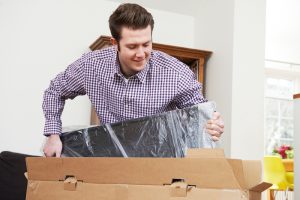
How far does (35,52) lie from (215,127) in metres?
2.31

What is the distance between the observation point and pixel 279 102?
20.8ft

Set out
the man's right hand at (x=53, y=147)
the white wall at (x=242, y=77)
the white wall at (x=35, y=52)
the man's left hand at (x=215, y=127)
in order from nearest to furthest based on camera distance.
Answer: the man's left hand at (x=215, y=127) → the man's right hand at (x=53, y=147) → the white wall at (x=242, y=77) → the white wall at (x=35, y=52)

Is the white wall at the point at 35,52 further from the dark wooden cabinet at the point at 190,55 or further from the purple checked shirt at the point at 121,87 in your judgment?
the purple checked shirt at the point at 121,87

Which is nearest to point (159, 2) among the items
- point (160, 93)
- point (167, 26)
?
point (167, 26)

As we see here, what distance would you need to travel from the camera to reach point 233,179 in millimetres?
951

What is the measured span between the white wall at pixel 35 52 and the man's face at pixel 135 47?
1.89 metres

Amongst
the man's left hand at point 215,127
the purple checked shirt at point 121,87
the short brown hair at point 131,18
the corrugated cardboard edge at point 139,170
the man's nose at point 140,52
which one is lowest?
the corrugated cardboard edge at point 139,170

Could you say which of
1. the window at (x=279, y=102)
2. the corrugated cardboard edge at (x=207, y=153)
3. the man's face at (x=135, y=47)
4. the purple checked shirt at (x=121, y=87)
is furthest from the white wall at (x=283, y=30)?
the corrugated cardboard edge at (x=207, y=153)

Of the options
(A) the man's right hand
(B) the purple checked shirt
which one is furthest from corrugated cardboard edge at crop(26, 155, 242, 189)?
(B) the purple checked shirt

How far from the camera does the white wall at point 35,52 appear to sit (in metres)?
3.31

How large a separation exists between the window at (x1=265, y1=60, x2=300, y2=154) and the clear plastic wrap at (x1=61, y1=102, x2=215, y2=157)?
4.88 meters

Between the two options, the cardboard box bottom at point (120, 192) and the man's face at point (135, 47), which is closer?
the cardboard box bottom at point (120, 192)

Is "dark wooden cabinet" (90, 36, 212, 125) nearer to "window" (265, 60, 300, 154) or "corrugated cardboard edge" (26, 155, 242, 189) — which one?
"corrugated cardboard edge" (26, 155, 242, 189)

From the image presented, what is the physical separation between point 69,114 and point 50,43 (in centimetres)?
61
